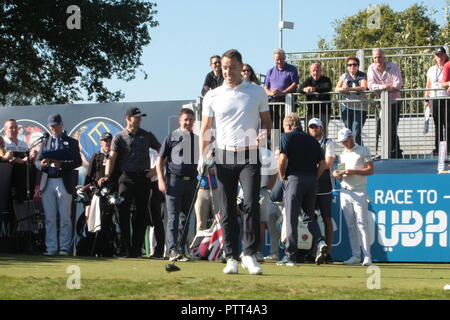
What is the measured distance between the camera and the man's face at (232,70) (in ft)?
32.9

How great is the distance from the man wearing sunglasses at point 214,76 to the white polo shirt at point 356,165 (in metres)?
3.27

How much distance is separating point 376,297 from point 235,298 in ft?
3.73

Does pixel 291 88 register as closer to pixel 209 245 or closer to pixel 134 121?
pixel 134 121

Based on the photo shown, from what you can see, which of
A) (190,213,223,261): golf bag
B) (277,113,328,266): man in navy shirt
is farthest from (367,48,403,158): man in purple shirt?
(190,213,223,261): golf bag

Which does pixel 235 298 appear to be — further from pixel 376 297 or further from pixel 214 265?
pixel 214 265

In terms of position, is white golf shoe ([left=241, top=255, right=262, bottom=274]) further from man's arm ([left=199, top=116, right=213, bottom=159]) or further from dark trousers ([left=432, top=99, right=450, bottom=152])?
dark trousers ([left=432, top=99, right=450, bottom=152])

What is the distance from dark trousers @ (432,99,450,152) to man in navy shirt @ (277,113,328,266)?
3484mm

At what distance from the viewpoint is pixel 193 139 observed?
1361 cm

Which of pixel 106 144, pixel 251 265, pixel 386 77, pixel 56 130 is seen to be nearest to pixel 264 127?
pixel 251 265

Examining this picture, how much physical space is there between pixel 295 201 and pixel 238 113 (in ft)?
8.42

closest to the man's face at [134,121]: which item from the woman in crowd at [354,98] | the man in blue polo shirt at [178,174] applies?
the man in blue polo shirt at [178,174]

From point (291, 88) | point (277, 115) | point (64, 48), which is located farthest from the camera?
point (64, 48)

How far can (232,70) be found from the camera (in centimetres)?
1007
